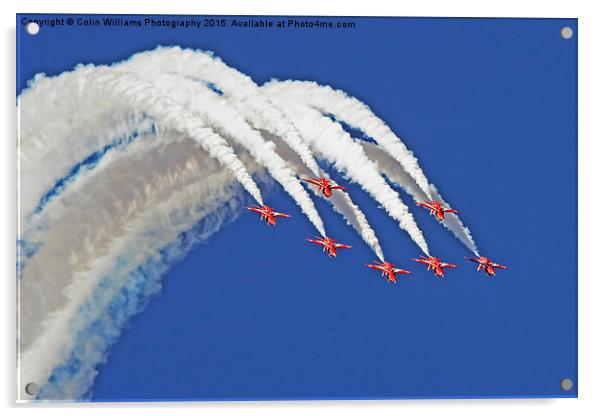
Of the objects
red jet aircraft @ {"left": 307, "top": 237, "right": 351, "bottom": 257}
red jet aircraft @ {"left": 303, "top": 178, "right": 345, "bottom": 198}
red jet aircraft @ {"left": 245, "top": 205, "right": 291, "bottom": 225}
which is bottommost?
red jet aircraft @ {"left": 307, "top": 237, "right": 351, "bottom": 257}

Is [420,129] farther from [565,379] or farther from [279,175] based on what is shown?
[565,379]

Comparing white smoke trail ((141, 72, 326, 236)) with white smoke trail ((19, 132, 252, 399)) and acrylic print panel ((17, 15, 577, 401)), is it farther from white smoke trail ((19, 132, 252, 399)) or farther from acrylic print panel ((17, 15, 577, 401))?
white smoke trail ((19, 132, 252, 399))

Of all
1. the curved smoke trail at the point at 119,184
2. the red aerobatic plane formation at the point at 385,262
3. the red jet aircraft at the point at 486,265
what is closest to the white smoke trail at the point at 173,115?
the curved smoke trail at the point at 119,184

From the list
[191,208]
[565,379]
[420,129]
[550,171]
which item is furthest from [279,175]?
[565,379]

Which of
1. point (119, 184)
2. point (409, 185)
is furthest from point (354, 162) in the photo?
point (119, 184)

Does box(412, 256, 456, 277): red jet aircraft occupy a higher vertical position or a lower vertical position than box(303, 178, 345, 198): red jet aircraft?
lower

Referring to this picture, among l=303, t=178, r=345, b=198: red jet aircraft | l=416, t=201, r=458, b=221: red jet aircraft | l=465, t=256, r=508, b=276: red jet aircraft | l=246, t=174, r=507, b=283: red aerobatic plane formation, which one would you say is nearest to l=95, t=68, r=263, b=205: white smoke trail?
l=246, t=174, r=507, b=283: red aerobatic plane formation
